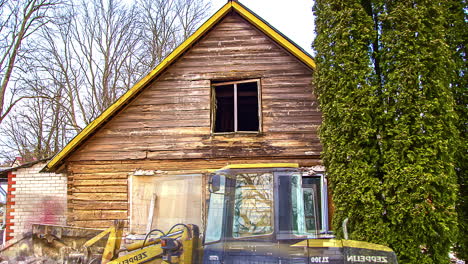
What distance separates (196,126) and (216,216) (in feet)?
18.1

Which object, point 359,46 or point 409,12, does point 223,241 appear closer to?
point 359,46

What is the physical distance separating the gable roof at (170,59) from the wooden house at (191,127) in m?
0.03

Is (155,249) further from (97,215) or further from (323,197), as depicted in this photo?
(97,215)

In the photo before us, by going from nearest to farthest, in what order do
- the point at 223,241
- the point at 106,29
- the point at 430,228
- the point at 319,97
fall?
the point at 223,241
the point at 430,228
the point at 319,97
the point at 106,29

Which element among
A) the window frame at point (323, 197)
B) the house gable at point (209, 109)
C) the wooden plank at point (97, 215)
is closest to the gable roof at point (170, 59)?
the house gable at point (209, 109)

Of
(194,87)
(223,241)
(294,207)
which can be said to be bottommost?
(223,241)

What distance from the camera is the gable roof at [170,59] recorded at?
9703 millimetres

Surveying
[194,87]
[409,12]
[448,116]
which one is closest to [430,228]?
[448,116]

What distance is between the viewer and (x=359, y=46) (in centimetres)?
706

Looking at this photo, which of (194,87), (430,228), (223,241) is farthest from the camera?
(194,87)

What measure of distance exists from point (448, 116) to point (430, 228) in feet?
6.17

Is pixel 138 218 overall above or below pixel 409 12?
below

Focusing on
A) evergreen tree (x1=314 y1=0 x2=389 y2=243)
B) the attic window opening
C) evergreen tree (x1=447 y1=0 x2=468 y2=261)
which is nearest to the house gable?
the attic window opening

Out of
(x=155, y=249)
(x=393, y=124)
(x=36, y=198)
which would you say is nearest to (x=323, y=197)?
(x=393, y=124)
